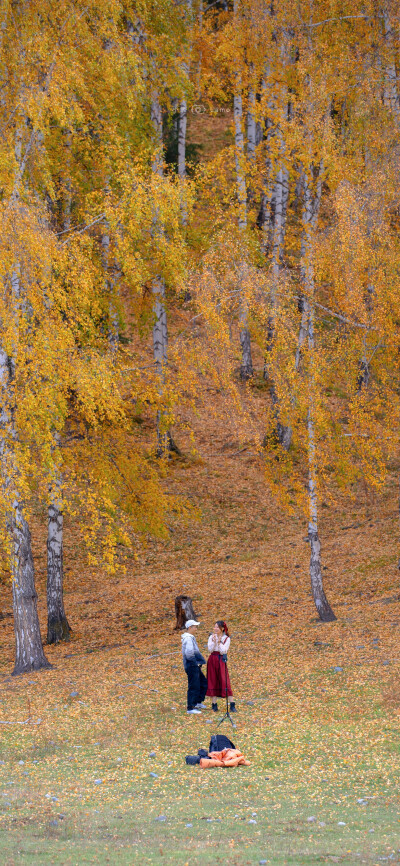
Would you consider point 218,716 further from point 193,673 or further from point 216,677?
point 193,673

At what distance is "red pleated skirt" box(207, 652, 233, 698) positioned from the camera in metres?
12.4

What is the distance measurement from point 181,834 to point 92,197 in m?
12.7

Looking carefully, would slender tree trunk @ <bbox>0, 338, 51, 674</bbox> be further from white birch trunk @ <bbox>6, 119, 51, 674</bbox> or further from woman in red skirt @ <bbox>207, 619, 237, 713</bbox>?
woman in red skirt @ <bbox>207, 619, 237, 713</bbox>

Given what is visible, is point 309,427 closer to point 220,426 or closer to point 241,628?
point 241,628

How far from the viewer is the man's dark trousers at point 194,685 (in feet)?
40.9

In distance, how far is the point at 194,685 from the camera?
12547mm

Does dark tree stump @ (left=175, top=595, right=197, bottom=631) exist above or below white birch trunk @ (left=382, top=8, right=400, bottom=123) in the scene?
below

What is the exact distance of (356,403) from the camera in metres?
16.7

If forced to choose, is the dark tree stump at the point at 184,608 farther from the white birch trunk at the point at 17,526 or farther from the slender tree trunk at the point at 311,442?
the white birch trunk at the point at 17,526

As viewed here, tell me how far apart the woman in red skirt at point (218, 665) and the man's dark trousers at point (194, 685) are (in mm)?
183

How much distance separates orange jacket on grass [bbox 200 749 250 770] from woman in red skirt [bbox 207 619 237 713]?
2272mm

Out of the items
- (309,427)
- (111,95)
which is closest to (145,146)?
(111,95)

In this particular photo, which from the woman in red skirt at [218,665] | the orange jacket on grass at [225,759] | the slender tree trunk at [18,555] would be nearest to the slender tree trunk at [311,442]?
the woman in red skirt at [218,665]

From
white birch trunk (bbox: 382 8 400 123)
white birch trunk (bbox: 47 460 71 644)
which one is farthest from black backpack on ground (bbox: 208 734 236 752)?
white birch trunk (bbox: 382 8 400 123)
